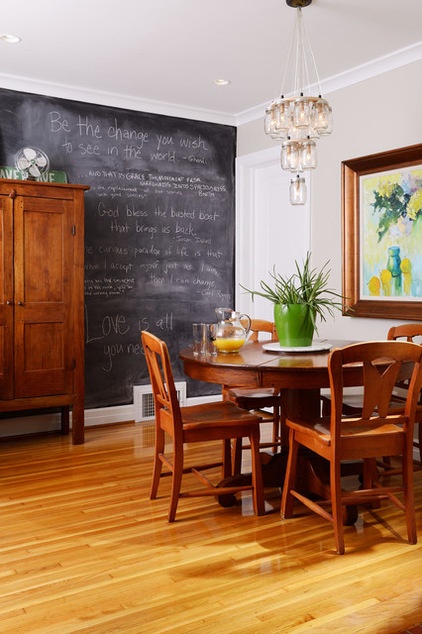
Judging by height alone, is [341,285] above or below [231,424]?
above

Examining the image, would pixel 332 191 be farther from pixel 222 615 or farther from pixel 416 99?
pixel 222 615

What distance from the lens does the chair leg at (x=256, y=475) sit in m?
2.97

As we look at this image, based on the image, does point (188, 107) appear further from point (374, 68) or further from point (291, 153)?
point (291, 153)

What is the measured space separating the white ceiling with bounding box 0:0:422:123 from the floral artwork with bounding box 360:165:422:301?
77cm

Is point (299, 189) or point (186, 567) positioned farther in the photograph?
point (299, 189)

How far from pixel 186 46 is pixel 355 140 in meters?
1.35

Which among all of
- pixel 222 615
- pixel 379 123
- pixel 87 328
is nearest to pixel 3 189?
pixel 87 328

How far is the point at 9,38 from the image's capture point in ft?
12.4

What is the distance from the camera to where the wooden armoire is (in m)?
4.12

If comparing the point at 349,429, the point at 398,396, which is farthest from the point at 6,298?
the point at 398,396

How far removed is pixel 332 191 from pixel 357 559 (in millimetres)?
2848

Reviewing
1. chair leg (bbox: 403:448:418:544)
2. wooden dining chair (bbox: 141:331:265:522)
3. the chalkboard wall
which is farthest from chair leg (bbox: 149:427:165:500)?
the chalkboard wall

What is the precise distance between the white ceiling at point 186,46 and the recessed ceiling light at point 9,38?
0.21 feet

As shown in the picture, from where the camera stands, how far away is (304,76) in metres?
4.46
